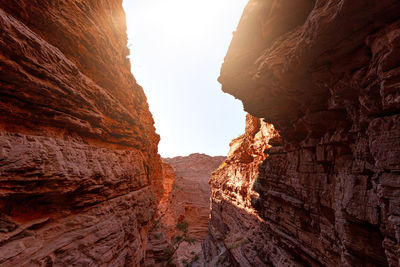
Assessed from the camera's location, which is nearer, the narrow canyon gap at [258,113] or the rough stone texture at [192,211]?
the narrow canyon gap at [258,113]

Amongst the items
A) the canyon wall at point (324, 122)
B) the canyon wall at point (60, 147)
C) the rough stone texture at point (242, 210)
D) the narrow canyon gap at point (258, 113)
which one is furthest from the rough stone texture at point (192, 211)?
the canyon wall at point (60, 147)

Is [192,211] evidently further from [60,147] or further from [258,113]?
[60,147]

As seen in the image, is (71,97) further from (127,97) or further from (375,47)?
(375,47)

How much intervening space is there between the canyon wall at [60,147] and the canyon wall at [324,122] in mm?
6620

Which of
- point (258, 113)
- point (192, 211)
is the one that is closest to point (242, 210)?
point (258, 113)

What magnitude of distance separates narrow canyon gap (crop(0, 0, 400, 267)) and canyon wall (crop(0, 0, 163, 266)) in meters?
0.03

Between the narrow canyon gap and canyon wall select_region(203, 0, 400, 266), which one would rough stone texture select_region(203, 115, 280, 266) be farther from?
the narrow canyon gap

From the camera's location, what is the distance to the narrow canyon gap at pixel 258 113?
125 inches

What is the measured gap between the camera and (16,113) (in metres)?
3.53

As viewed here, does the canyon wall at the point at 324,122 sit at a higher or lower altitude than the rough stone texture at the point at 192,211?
higher

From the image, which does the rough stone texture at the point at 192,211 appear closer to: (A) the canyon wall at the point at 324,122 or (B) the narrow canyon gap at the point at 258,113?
(A) the canyon wall at the point at 324,122

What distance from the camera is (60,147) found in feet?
13.3

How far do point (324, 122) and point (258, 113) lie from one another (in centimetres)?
370

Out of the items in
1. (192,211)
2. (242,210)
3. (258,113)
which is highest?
(258,113)
